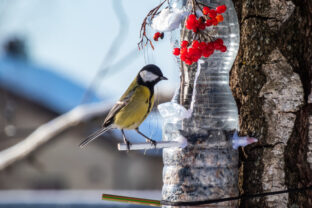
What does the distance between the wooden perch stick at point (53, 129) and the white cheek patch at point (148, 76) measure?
10.5 feet

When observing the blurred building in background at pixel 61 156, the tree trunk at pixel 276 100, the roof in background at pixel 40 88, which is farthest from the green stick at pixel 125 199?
the blurred building in background at pixel 61 156

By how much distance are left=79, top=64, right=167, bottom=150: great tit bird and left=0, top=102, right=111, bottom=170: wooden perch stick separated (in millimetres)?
3038

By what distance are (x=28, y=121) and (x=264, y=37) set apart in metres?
12.8

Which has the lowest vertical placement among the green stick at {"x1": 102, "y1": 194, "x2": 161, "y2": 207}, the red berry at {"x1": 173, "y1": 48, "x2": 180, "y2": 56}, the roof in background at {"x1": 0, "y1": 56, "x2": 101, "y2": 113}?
the green stick at {"x1": 102, "y1": 194, "x2": 161, "y2": 207}

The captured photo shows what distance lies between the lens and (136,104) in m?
2.79

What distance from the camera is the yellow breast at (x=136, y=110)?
274 cm

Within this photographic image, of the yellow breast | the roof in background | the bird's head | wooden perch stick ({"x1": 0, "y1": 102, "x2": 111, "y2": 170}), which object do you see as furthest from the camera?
the roof in background

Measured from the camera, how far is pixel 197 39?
2336 mm

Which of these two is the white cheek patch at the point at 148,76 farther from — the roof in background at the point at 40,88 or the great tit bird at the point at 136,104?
the roof in background at the point at 40,88

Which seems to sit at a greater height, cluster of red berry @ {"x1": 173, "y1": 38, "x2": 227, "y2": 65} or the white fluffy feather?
the white fluffy feather

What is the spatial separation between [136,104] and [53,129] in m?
3.77

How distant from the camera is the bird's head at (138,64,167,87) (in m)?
2.60

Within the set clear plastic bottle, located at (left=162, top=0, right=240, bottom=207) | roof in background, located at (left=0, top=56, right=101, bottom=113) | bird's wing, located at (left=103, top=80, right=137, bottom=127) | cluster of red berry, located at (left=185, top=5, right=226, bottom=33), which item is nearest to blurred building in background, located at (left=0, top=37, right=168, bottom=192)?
roof in background, located at (left=0, top=56, right=101, bottom=113)

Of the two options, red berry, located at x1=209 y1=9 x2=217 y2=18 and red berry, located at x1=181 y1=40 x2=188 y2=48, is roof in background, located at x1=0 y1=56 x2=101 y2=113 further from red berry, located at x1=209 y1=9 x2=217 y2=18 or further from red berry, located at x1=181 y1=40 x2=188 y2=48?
red berry, located at x1=209 y1=9 x2=217 y2=18
